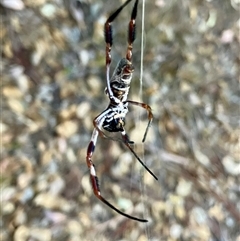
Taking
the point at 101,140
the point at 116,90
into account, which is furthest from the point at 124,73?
the point at 101,140

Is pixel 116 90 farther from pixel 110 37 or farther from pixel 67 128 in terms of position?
pixel 67 128

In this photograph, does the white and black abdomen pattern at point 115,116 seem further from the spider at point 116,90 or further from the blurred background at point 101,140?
the blurred background at point 101,140

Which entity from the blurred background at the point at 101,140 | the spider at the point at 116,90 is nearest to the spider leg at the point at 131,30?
the spider at the point at 116,90

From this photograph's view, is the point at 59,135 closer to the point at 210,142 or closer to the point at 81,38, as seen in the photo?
the point at 81,38

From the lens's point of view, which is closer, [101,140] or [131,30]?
[131,30]

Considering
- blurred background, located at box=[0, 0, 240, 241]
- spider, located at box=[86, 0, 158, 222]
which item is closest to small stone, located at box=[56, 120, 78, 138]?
blurred background, located at box=[0, 0, 240, 241]

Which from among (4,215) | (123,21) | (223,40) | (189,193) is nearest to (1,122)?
(4,215)

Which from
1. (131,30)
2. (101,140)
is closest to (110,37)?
(131,30)

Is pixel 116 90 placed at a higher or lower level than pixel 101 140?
higher
